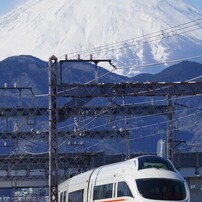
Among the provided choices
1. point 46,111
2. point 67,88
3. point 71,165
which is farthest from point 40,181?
point 67,88

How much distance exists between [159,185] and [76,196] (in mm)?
14912

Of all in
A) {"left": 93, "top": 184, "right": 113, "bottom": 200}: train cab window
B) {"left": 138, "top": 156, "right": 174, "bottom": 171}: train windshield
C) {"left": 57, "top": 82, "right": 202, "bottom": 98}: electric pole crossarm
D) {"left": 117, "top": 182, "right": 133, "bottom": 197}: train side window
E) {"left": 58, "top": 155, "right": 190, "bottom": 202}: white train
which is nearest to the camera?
{"left": 58, "top": 155, "right": 190, "bottom": 202}: white train

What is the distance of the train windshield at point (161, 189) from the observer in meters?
50.0

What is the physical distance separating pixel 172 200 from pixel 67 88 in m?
25.2

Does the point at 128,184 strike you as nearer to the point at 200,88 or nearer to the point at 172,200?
the point at 172,200

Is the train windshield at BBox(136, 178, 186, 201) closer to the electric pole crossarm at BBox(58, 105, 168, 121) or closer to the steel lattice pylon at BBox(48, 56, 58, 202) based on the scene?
the steel lattice pylon at BBox(48, 56, 58, 202)

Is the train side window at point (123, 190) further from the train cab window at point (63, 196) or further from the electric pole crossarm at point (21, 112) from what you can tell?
the electric pole crossarm at point (21, 112)

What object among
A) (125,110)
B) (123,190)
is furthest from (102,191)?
(125,110)

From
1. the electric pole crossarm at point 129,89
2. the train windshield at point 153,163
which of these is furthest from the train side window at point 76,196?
the train windshield at point 153,163

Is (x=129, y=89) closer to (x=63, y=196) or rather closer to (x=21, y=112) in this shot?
(x=63, y=196)

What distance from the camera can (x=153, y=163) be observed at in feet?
171

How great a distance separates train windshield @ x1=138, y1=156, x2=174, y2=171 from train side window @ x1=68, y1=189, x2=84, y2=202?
35.3 ft

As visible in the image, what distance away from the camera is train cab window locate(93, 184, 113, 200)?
5408cm

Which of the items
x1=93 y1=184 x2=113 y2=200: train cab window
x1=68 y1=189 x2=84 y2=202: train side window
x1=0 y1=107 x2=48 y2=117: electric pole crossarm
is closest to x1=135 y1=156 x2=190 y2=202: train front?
x1=93 y1=184 x2=113 y2=200: train cab window
